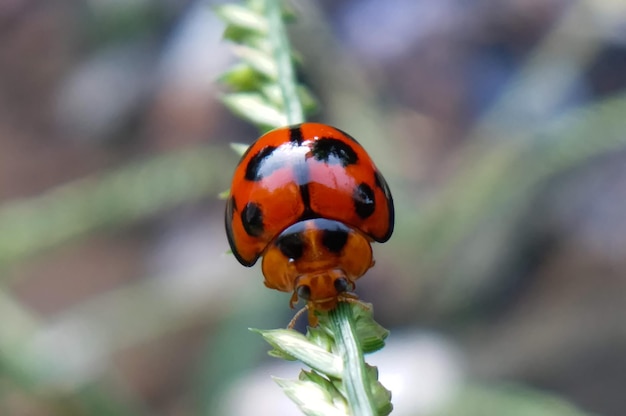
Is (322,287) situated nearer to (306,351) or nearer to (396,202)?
(306,351)

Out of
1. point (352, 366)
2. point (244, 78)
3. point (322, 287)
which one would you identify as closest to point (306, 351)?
point (352, 366)

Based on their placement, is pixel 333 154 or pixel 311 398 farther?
pixel 333 154

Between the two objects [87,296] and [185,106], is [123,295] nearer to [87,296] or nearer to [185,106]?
[87,296]

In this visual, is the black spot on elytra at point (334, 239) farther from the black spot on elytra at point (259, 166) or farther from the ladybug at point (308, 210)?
the black spot on elytra at point (259, 166)

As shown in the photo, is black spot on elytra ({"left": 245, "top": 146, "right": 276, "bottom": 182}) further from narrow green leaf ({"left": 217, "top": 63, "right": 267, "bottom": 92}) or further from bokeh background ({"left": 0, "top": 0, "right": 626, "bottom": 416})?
bokeh background ({"left": 0, "top": 0, "right": 626, "bottom": 416})

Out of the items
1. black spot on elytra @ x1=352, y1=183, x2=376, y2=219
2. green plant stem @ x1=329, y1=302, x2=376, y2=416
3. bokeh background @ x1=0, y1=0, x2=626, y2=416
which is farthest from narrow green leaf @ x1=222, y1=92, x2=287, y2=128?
bokeh background @ x1=0, y1=0, x2=626, y2=416

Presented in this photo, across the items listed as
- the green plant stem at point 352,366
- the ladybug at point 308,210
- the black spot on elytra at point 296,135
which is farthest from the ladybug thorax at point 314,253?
the green plant stem at point 352,366
